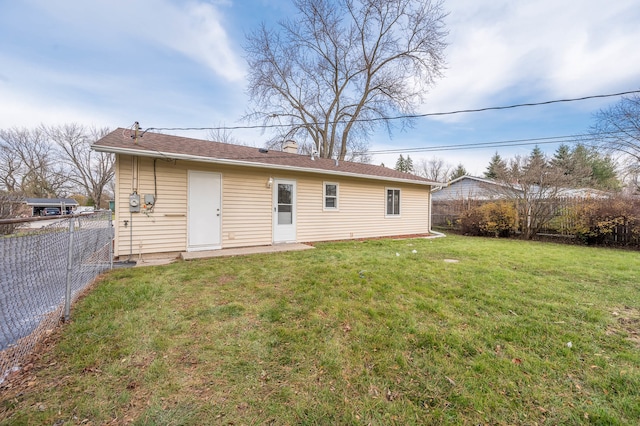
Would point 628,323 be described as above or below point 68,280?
below

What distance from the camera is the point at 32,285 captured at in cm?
258

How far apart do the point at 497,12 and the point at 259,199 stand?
8932mm

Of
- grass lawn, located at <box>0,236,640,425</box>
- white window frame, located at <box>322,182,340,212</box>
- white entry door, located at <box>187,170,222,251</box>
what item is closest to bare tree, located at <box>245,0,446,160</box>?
white window frame, located at <box>322,182,340,212</box>

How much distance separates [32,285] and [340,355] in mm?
3154

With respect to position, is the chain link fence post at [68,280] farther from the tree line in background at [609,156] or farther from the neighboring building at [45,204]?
the neighboring building at [45,204]

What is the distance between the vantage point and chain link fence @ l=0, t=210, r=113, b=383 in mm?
2137

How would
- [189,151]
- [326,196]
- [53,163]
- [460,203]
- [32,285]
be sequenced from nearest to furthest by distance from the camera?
[32,285] < [189,151] < [326,196] < [460,203] < [53,163]

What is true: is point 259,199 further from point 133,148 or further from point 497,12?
point 497,12

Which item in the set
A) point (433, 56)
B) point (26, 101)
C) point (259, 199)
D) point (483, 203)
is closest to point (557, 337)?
point (259, 199)

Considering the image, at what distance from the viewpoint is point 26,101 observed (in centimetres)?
1325

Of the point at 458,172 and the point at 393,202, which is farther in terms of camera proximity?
the point at 458,172

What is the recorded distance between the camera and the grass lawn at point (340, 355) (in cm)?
166

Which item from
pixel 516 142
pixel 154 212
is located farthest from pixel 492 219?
pixel 154 212

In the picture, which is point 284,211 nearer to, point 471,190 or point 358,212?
point 358,212
